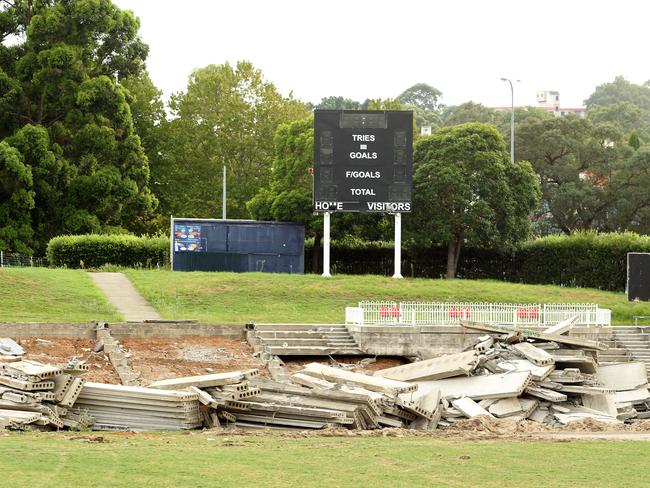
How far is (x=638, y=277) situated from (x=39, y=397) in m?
25.8

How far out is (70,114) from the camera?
65.8 meters

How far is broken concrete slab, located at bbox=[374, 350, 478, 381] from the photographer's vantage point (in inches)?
1228

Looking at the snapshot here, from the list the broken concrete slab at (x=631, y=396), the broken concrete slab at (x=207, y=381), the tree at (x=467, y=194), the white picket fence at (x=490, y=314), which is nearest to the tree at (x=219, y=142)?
the tree at (x=467, y=194)

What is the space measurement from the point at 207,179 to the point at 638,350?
43.1 meters

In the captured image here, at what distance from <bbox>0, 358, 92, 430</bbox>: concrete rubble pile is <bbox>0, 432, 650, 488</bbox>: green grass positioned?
4.56 feet

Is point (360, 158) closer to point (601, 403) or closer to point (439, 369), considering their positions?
point (439, 369)

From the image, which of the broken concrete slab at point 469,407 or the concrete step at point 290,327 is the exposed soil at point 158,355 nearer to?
the concrete step at point 290,327

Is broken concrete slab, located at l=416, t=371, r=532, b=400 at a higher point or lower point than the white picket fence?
lower

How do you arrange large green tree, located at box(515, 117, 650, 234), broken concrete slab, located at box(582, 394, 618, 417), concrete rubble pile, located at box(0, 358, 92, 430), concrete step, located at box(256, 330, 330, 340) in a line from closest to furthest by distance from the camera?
concrete rubble pile, located at box(0, 358, 92, 430) < broken concrete slab, located at box(582, 394, 618, 417) < concrete step, located at box(256, 330, 330, 340) < large green tree, located at box(515, 117, 650, 234)

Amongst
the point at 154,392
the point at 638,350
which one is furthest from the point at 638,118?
the point at 154,392

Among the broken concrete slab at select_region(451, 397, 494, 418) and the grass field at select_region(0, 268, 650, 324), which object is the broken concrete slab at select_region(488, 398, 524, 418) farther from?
the grass field at select_region(0, 268, 650, 324)

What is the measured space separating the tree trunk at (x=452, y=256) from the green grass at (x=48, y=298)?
59.7 feet

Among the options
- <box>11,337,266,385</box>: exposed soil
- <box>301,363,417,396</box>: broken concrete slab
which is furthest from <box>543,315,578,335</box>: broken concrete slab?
<box>11,337,266,385</box>: exposed soil

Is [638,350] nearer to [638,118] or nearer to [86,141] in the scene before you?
[86,141]
